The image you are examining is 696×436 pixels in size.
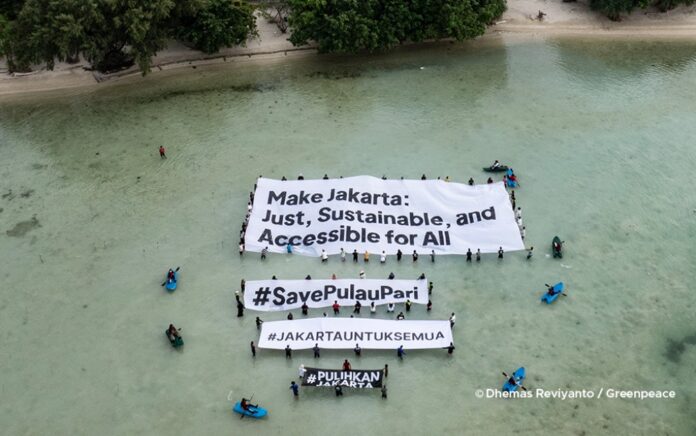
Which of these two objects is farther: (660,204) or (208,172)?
(208,172)

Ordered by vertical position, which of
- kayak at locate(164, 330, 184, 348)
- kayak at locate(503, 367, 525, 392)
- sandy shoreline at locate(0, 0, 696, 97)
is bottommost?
kayak at locate(503, 367, 525, 392)

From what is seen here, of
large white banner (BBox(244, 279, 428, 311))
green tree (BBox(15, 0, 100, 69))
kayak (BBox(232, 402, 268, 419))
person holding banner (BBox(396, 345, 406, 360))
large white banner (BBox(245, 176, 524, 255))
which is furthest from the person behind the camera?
green tree (BBox(15, 0, 100, 69))

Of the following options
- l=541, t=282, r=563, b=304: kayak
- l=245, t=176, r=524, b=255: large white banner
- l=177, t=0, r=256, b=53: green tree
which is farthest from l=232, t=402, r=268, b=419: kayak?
l=177, t=0, r=256, b=53: green tree

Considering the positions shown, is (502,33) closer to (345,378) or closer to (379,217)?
(379,217)

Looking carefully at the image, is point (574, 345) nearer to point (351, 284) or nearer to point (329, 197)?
point (351, 284)

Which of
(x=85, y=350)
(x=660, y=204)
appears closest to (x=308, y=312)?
(x=85, y=350)

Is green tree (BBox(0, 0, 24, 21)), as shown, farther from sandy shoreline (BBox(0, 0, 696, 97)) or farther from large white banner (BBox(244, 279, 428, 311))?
large white banner (BBox(244, 279, 428, 311))
